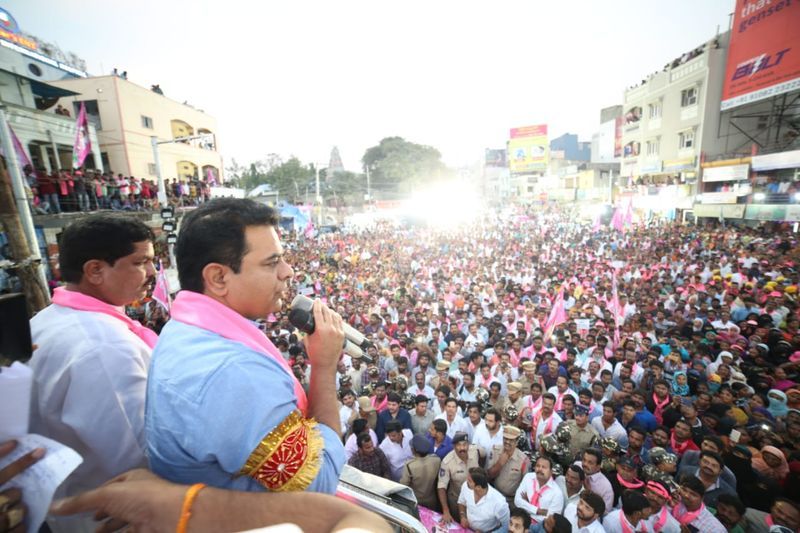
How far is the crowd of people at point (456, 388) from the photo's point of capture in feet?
3.40

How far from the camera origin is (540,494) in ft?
12.5

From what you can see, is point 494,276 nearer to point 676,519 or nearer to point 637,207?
point 676,519

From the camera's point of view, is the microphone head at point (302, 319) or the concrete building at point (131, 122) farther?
the concrete building at point (131, 122)

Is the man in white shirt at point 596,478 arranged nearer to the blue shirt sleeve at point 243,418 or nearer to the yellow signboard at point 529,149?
the blue shirt sleeve at point 243,418

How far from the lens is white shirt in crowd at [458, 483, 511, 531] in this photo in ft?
12.3

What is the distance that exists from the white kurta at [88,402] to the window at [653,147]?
1339 inches

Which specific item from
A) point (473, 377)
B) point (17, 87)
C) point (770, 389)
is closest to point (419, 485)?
point (473, 377)

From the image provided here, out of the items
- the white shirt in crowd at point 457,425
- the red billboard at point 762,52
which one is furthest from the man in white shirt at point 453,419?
the red billboard at point 762,52

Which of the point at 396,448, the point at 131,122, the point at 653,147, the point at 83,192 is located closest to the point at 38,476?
the point at 396,448

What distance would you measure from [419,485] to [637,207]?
97.4 feet

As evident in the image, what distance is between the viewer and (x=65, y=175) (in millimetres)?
12359

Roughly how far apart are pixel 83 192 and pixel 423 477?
14.7 meters

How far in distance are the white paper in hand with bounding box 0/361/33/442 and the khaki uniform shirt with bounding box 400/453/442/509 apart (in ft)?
13.0

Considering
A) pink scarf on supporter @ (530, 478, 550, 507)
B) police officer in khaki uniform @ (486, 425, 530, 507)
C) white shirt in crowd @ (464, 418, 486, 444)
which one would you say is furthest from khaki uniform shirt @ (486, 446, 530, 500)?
Answer: white shirt in crowd @ (464, 418, 486, 444)
